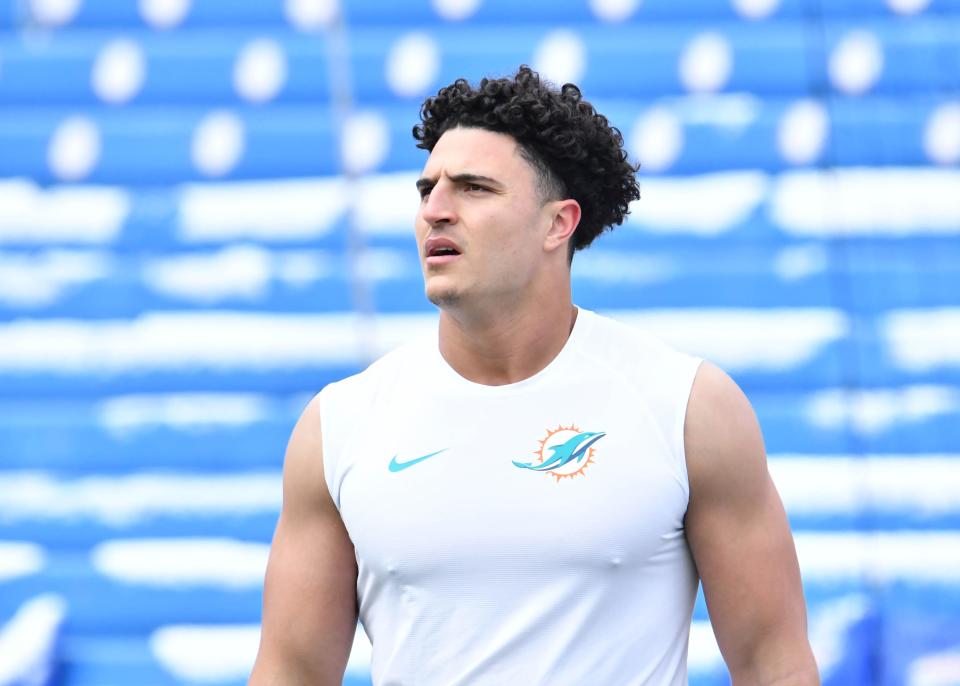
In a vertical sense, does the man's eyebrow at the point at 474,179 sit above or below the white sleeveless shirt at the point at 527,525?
above

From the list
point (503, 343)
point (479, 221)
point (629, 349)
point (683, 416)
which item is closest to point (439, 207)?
point (479, 221)

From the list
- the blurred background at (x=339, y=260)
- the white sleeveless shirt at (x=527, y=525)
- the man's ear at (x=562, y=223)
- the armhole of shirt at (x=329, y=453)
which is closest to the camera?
the white sleeveless shirt at (x=527, y=525)

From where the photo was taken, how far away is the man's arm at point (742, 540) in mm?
1939

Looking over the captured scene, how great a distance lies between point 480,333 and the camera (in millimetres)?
2039

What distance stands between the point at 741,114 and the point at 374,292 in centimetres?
115

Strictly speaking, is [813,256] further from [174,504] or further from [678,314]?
[174,504]

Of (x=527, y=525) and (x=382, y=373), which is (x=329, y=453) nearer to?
(x=382, y=373)

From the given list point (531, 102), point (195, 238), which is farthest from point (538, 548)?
point (195, 238)

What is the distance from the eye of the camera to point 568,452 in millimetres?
1959

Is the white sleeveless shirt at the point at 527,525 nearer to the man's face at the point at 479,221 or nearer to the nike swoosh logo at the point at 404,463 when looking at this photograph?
the nike swoosh logo at the point at 404,463

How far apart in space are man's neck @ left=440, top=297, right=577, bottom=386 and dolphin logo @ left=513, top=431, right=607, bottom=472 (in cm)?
14

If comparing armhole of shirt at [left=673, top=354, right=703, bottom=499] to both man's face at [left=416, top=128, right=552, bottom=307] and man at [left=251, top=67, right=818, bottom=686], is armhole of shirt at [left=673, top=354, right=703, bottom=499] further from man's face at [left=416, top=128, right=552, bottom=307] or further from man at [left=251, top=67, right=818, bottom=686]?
man's face at [left=416, top=128, right=552, bottom=307]

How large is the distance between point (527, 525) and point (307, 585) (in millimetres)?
366

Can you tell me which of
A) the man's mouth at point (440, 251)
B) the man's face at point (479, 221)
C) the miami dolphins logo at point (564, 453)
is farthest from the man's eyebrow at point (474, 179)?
the miami dolphins logo at point (564, 453)
